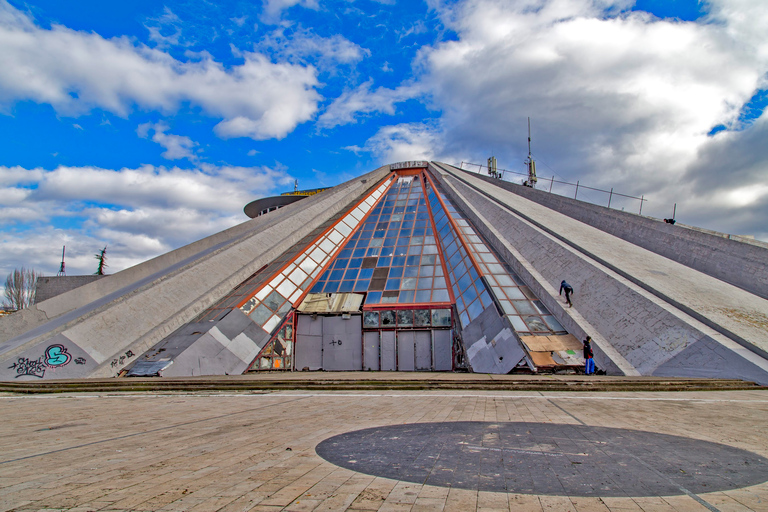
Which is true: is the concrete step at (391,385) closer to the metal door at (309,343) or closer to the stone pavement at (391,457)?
the stone pavement at (391,457)

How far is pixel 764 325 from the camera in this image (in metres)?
10.3

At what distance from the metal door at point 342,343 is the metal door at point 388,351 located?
83 cm

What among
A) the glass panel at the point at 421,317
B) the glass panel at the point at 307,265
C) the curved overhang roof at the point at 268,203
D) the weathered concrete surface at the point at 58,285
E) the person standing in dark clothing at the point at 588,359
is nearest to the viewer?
the person standing in dark clothing at the point at 588,359

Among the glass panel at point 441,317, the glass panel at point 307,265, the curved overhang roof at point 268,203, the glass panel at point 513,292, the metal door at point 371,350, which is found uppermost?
the curved overhang roof at point 268,203

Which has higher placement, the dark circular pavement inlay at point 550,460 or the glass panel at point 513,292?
the glass panel at point 513,292

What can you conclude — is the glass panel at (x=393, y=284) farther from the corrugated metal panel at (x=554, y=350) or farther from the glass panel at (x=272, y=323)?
the corrugated metal panel at (x=554, y=350)

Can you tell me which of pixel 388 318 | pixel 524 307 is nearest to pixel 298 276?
pixel 388 318

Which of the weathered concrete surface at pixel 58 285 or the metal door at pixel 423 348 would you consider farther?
the weathered concrete surface at pixel 58 285

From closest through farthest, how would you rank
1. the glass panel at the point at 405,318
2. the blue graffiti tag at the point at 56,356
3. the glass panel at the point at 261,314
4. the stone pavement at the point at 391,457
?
the stone pavement at the point at 391,457, the blue graffiti tag at the point at 56,356, the glass panel at the point at 261,314, the glass panel at the point at 405,318

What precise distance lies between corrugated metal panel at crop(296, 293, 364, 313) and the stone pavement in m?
8.89

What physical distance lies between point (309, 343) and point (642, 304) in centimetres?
1099

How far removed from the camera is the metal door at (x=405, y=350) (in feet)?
50.0

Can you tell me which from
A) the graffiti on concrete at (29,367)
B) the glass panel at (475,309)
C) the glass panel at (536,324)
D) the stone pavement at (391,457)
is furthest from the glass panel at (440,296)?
the graffiti on concrete at (29,367)

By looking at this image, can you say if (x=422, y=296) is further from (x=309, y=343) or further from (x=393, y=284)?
(x=309, y=343)
